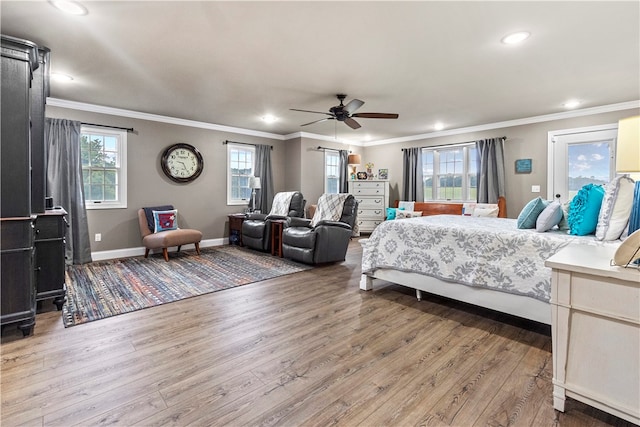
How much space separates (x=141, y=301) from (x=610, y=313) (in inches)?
140

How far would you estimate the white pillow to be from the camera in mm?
2002

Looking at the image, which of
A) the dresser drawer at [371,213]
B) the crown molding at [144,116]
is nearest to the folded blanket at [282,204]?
the crown molding at [144,116]

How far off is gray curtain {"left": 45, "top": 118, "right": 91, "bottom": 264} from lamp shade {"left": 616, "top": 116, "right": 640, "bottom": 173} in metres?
6.02

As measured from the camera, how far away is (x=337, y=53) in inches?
116

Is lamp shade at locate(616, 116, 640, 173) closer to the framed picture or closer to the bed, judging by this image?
the bed

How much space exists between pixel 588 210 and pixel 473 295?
1.06 meters

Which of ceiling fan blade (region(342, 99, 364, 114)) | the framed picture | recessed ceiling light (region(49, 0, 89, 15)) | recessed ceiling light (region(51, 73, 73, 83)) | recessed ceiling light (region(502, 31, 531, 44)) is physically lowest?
the framed picture

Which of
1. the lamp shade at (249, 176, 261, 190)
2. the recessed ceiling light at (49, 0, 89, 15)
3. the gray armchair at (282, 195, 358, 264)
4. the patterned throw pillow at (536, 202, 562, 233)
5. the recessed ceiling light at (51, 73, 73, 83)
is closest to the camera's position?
the recessed ceiling light at (49, 0, 89, 15)

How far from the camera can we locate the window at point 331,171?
7523 mm

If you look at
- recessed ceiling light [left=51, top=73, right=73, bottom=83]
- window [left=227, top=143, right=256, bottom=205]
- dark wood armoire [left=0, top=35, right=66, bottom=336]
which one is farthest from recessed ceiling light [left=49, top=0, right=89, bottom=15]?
window [left=227, top=143, right=256, bottom=205]

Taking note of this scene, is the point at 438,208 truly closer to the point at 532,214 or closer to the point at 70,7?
the point at 532,214

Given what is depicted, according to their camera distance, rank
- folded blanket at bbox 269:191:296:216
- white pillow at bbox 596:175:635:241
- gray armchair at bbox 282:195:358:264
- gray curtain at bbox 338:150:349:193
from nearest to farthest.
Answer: white pillow at bbox 596:175:635:241, gray armchair at bbox 282:195:358:264, folded blanket at bbox 269:191:296:216, gray curtain at bbox 338:150:349:193

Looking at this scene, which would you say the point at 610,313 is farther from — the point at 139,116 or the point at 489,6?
the point at 139,116

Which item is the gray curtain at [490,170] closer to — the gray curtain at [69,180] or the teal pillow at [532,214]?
the teal pillow at [532,214]
